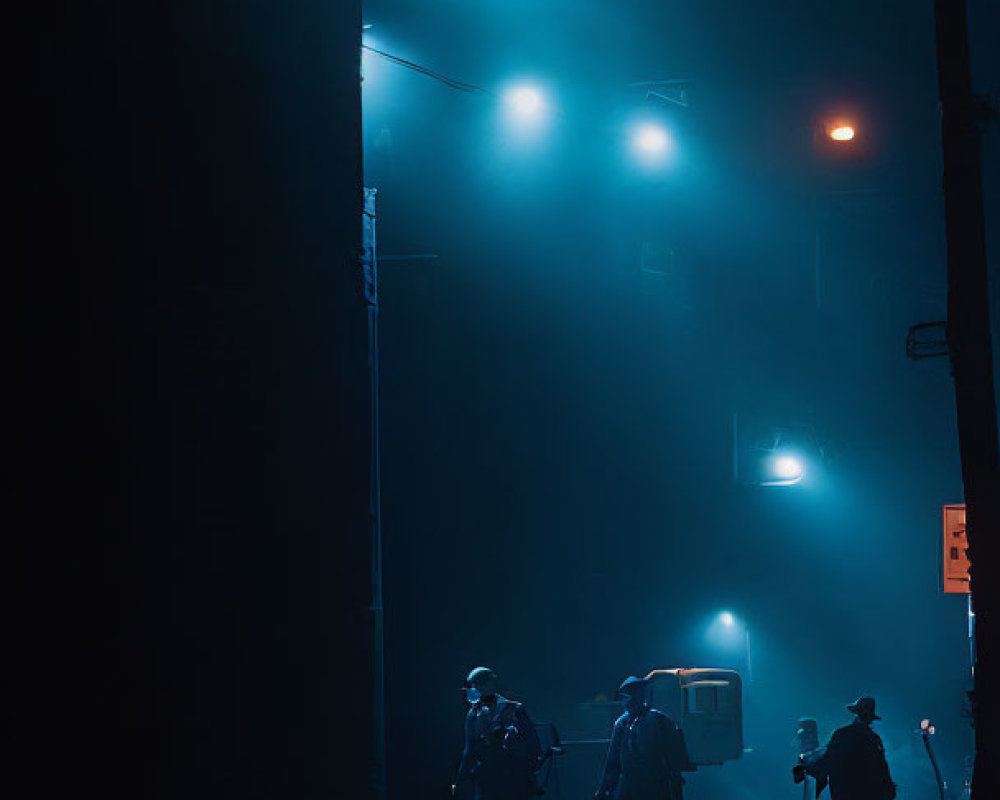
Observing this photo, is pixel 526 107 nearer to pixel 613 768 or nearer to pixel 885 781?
pixel 613 768

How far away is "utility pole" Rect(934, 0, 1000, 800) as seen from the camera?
309 inches

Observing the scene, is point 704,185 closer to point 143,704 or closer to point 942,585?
point 942,585

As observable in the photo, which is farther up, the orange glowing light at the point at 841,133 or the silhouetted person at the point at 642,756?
the orange glowing light at the point at 841,133

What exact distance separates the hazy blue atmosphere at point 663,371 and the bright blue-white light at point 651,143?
20 centimetres

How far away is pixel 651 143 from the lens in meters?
26.4

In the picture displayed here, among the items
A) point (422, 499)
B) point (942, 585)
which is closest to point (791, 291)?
point (422, 499)

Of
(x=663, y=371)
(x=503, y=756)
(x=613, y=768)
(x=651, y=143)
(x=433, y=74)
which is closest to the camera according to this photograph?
(x=613, y=768)

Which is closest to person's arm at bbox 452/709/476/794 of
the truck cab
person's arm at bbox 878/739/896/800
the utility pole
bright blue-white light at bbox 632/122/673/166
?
person's arm at bbox 878/739/896/800

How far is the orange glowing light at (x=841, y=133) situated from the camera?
95.6 feet

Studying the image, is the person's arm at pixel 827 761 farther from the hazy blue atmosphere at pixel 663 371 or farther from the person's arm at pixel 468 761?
the hazy blue atmosphere at pixel 663 371

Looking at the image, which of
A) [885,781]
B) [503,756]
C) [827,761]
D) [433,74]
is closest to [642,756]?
[503,756]

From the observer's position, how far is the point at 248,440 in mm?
7566

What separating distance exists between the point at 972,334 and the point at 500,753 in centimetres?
713

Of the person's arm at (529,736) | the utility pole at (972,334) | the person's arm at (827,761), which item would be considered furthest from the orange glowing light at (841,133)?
the utility pole at (972,334)
